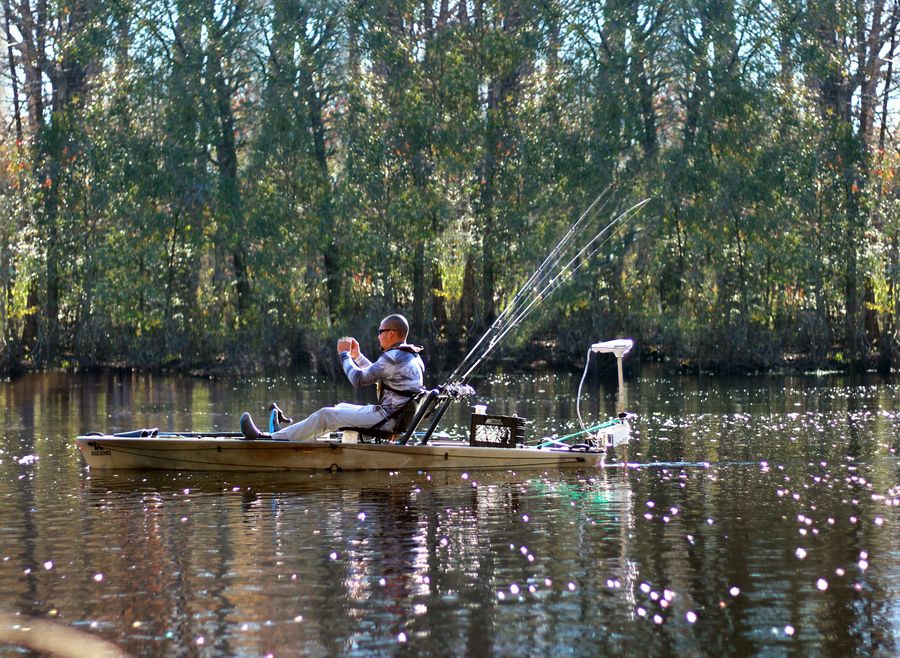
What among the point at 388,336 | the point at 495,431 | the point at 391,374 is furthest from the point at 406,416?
the point at 495,431

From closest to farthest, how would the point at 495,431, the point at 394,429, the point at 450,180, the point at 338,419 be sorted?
the point at 338,419
the point at 394,429
the point at 495,431
the point at 450,180

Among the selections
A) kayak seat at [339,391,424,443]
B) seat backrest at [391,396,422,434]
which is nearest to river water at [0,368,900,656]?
kayak seat at [339,391,424,443]

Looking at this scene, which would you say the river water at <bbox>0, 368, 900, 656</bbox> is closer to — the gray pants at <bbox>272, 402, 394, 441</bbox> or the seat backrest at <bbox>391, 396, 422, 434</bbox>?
the gray pants at <bbox>272, 402, 394, 441</bbox>

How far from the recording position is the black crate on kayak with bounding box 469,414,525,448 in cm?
1880

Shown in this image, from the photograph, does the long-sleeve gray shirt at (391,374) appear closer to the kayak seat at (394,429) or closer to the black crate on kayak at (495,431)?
the kayak seat at (394,429)

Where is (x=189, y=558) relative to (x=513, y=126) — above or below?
below

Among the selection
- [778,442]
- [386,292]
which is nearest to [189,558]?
[778,442]

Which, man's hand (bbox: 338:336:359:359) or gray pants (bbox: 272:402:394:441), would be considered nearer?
man's hand (bbox: 338:336:359:359)

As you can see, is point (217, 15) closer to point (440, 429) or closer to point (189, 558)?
point (440, 429)

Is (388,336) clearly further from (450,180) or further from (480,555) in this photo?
(450,180)

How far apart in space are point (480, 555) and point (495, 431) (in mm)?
6103

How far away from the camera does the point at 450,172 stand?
47.8 meters

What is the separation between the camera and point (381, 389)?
1845cm

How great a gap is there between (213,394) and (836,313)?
65.8ft
